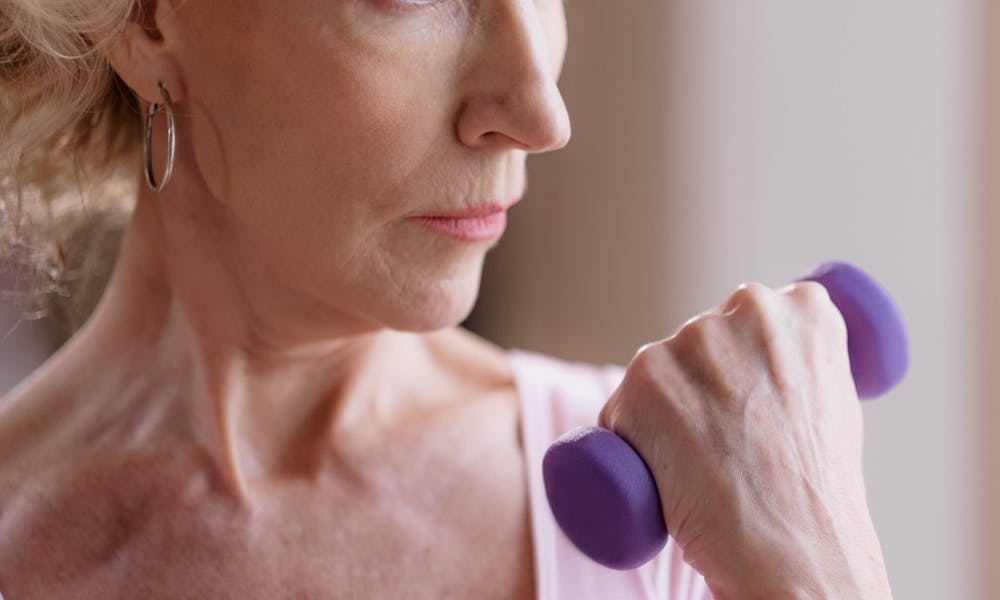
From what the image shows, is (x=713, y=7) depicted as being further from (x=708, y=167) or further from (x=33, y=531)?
(x=33, y=531)

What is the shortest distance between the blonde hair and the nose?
29cm

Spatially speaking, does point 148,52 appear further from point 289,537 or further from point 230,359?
point 289,537

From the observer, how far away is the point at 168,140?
42.7 inches

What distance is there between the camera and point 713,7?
2062 mm

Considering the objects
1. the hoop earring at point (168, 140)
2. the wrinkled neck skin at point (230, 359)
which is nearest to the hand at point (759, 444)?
the wrinkled neck skin at point (230, 359)

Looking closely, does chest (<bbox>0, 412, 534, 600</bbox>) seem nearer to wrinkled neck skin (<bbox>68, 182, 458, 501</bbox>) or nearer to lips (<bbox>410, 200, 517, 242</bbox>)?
wrinkled neck skin (<bbox>68, 182, 458, 501</bbox>)

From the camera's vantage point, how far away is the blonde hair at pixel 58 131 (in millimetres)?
1051

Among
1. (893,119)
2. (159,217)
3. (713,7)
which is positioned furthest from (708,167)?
→ (159,217)

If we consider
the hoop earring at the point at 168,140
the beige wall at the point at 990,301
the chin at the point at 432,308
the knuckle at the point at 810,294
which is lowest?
the beige wall at the point at 990,301

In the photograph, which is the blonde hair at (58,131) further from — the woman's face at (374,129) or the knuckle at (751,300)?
the knuckle at (751,300)

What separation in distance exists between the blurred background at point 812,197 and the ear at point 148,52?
0.39 metres

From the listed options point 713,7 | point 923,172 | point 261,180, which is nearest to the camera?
point 261,180

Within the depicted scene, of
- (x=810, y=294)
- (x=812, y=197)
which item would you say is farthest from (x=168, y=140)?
(x=812, y=197)

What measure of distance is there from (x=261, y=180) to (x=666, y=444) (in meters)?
0.37
